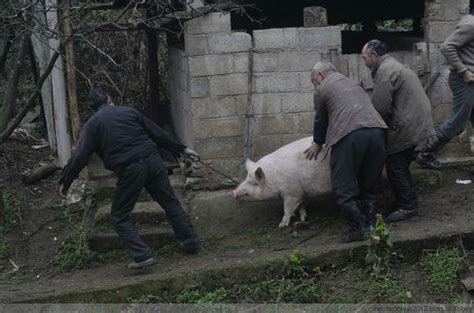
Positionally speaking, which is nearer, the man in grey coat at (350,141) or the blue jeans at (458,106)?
the man in grey coat at (350,141)

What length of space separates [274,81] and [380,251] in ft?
9.07

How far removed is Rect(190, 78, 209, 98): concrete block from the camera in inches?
331

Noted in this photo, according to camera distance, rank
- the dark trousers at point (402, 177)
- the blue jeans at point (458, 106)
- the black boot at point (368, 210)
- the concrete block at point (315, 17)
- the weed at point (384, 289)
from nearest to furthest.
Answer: the weed at point (384, 289) → the black boot at point (368, 210) → the dark trousers at point (402, 177) → the blue jeans at point (458, 106) → the concrete block at point (315, 17)

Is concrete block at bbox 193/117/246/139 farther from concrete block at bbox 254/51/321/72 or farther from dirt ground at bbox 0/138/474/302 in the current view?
dirt ground at bbox 0/138/474/302

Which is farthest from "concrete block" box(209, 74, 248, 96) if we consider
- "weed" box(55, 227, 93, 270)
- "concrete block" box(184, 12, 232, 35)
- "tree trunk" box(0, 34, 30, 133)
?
"weed" box(55, 227, 93, 270)

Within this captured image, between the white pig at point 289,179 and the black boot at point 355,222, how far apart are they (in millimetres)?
723

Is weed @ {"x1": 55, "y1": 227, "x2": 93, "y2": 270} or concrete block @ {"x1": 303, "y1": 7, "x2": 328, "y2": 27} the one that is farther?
concrete block @ {"x1": 303, "y1": 7, "x2": 328, "y2": 27}

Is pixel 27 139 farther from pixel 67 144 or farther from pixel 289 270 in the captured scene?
pixel 289 270

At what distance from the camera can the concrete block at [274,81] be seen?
333 inches

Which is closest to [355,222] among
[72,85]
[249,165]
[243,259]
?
[243,259]

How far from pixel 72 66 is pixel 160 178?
2.53m

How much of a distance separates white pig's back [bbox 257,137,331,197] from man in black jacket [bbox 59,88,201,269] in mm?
1214

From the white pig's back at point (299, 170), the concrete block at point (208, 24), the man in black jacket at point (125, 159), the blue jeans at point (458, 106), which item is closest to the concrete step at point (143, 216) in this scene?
the man in black jacket at point (125, 159)

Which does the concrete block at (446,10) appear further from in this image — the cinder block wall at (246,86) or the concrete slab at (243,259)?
the concrete slab at (243,259)
